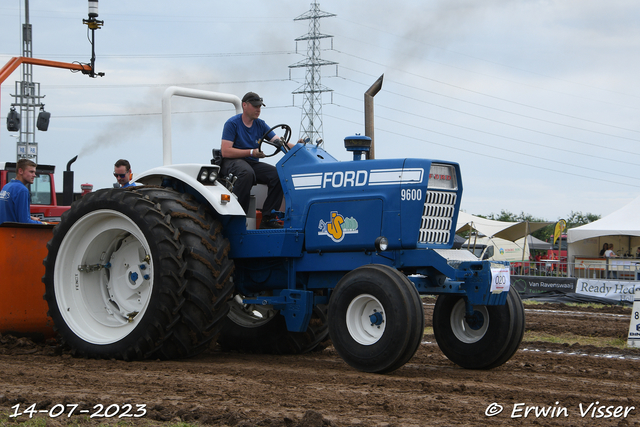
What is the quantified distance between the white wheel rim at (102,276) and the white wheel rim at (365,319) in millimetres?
1980

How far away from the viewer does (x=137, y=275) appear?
680 centimetres

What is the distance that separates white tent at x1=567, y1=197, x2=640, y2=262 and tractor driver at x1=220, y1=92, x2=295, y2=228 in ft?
59.2

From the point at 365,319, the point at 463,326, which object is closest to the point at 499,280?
the point at 463,326

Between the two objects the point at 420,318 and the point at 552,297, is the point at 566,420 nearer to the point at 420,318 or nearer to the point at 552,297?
the point at 420,318

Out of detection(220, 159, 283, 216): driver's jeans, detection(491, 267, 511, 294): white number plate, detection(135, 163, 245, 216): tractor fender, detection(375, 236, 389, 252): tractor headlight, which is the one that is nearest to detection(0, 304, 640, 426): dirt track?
detection(491, 267, 511, 294): white number plate

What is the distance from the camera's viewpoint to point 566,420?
161 inches

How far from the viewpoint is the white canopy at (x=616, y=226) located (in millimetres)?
22812

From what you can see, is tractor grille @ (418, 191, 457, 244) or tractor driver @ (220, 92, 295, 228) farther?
tractor driver @ (220, 92, 295, 228)

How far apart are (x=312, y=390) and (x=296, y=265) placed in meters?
1.97

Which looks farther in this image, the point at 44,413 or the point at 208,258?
the point at 208,258

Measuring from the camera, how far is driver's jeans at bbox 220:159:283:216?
23.0 feet

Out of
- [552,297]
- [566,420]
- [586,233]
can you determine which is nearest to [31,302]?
[566,420]

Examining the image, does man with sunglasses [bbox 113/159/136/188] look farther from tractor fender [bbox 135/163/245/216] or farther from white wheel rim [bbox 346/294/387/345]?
white wheel rim [bbox 346/294/387/345]

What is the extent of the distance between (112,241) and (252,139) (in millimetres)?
1679
